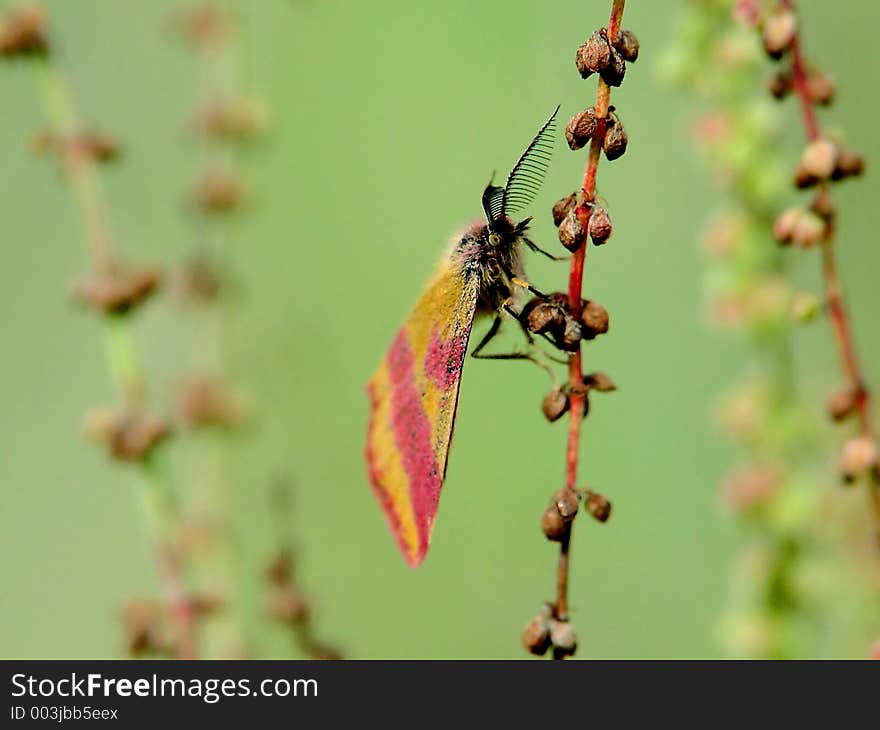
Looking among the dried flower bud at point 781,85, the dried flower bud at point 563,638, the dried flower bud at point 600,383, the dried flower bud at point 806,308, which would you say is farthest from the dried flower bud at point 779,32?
the dried flower bud at point 563,638

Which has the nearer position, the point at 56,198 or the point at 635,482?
the point at 635,482

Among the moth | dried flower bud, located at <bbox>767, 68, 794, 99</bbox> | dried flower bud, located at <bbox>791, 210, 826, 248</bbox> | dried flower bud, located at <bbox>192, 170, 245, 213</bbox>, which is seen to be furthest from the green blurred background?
dried flower bud, located at <bbox>791, 210, 826, 248</bbox>

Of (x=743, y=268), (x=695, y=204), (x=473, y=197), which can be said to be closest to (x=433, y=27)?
(x=473, y=197)

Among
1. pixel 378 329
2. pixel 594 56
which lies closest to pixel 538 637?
pixel 594 56

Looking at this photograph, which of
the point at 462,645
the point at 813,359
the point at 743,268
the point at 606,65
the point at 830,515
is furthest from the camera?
the point at 462,645

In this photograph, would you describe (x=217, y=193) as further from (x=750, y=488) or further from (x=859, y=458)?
(x=859, y=458)

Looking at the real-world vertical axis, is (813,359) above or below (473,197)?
below

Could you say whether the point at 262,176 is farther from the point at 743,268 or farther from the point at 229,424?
the point at 743,268
